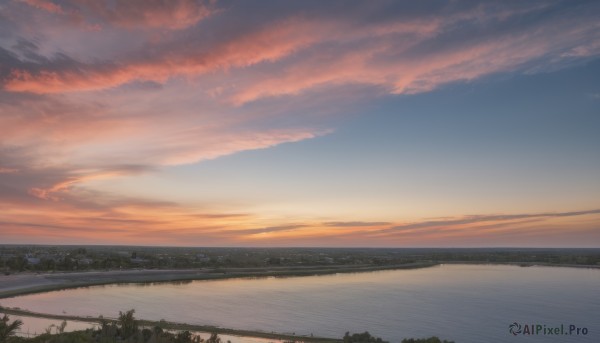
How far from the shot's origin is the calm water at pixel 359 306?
41062 mm

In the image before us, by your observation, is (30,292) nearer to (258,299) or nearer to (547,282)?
(258,299)

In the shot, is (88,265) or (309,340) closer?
(309,340)

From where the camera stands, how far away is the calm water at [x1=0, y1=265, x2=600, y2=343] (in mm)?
41062

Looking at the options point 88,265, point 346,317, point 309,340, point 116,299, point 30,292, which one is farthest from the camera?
point 88,265

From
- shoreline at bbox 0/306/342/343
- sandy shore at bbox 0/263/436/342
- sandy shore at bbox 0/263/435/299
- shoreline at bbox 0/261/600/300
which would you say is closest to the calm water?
shoreline at bbox 0/306/342/343

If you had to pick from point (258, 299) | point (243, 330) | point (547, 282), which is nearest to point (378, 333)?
point (243, 330)

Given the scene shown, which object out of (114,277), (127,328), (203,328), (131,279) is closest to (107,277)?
(114,277)

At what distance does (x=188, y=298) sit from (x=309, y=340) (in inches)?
1196

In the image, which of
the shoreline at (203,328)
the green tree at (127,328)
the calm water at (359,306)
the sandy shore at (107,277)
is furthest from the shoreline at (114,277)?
the green tree at (127,328)

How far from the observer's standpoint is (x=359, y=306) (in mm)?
53062

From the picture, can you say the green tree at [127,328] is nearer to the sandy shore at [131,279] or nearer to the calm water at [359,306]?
the sandy shore at [131,279]

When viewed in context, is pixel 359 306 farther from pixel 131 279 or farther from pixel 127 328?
pixel 131 279

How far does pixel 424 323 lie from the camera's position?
43.0 meters

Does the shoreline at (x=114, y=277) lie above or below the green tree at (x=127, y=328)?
below
